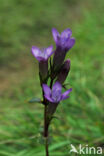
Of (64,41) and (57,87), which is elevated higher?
(64,41)

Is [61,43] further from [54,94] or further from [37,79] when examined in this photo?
[37,79]

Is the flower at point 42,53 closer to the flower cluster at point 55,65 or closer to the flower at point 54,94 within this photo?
the flower cluster at point 55,65

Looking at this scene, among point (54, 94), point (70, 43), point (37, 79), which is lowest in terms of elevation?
point (54, 94)

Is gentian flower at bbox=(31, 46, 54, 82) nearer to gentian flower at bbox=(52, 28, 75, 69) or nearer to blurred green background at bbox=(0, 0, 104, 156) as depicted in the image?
gentian flower at bbox=(52, 28, 75, 69)

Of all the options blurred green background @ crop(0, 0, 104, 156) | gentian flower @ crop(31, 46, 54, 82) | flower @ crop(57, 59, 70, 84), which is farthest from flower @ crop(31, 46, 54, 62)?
blurred green background @ crop(0, 0, 104, 156)

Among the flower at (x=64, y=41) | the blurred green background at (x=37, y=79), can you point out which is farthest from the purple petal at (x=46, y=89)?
the blurred green background at (x=37, y=79)

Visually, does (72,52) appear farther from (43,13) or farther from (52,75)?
(52,75)

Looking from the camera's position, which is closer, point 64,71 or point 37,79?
point 64,71

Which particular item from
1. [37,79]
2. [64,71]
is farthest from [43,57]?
[37,79]

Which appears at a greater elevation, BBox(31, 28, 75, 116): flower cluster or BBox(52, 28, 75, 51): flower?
BBox(52, 28, 75, 51): flower
